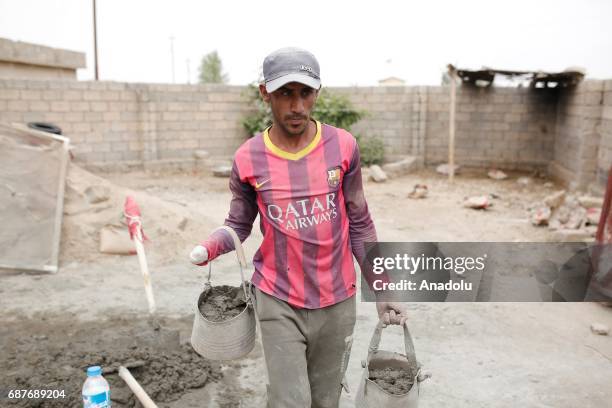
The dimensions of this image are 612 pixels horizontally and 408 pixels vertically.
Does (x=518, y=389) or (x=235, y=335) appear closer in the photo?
(x=235, y=335)

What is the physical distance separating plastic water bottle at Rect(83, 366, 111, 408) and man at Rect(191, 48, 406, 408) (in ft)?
2.92

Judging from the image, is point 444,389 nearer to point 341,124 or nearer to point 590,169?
point 590,169

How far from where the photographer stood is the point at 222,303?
2363 mm

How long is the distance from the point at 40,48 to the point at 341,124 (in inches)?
289

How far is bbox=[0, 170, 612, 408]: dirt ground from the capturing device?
11.1 feet

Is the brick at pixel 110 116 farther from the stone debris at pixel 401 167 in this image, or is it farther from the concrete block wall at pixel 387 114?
the stone debris at pixel 401 167

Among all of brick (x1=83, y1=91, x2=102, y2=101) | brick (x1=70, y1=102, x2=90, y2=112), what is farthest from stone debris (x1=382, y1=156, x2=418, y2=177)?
brick (x1=70, y1=102, x2=90, y2=112)

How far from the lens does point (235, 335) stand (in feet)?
7.11

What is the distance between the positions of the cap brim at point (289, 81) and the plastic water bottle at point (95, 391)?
1.48 meters

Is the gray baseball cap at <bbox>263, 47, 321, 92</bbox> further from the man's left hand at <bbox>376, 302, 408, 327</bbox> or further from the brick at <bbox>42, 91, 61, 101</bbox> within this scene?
the brick at <bbox>42, 91, 61, 101</bbox>

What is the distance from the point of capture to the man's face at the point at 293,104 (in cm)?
197

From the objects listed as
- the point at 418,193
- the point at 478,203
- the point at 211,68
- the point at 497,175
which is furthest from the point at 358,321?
the point at 211,68

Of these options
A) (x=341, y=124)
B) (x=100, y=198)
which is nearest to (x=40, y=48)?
(x=341, y=124)

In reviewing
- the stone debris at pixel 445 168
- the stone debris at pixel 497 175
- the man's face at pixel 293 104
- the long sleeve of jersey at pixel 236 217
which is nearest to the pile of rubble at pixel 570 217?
the stone debris at pixel 497 175
